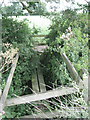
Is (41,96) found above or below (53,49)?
below

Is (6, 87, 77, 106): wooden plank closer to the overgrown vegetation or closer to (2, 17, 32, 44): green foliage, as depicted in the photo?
the overgrown vegetation

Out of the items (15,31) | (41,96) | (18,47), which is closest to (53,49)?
(18,47)

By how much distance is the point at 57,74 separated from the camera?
95.6 inches

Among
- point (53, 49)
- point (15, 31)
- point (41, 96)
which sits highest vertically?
point (15, 31)

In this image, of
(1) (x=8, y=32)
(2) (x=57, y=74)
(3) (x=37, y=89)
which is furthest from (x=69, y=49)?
(1) (x=8, y=32)

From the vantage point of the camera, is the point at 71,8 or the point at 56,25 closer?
the point at 71,8

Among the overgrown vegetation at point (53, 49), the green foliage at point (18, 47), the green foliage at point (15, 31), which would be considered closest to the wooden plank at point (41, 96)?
the overgrown vegetation at point (53, 49)

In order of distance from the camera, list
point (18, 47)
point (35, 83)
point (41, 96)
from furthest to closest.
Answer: point (35, 83), point (18, 47), point (41, 96)

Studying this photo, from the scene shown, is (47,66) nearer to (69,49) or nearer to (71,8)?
(69,49)

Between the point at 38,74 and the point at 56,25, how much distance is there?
1.04 meters

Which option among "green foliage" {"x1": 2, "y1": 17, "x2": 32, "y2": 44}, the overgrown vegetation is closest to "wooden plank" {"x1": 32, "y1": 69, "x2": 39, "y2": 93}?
the overgrown vegetation

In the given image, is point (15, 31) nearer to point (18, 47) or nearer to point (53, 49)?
point (18, 47)

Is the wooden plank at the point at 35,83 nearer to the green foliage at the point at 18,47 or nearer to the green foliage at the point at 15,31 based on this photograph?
the green foliage at the point at 18,47

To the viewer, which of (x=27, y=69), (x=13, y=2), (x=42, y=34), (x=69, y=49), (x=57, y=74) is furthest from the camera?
(x=42, y=34)
